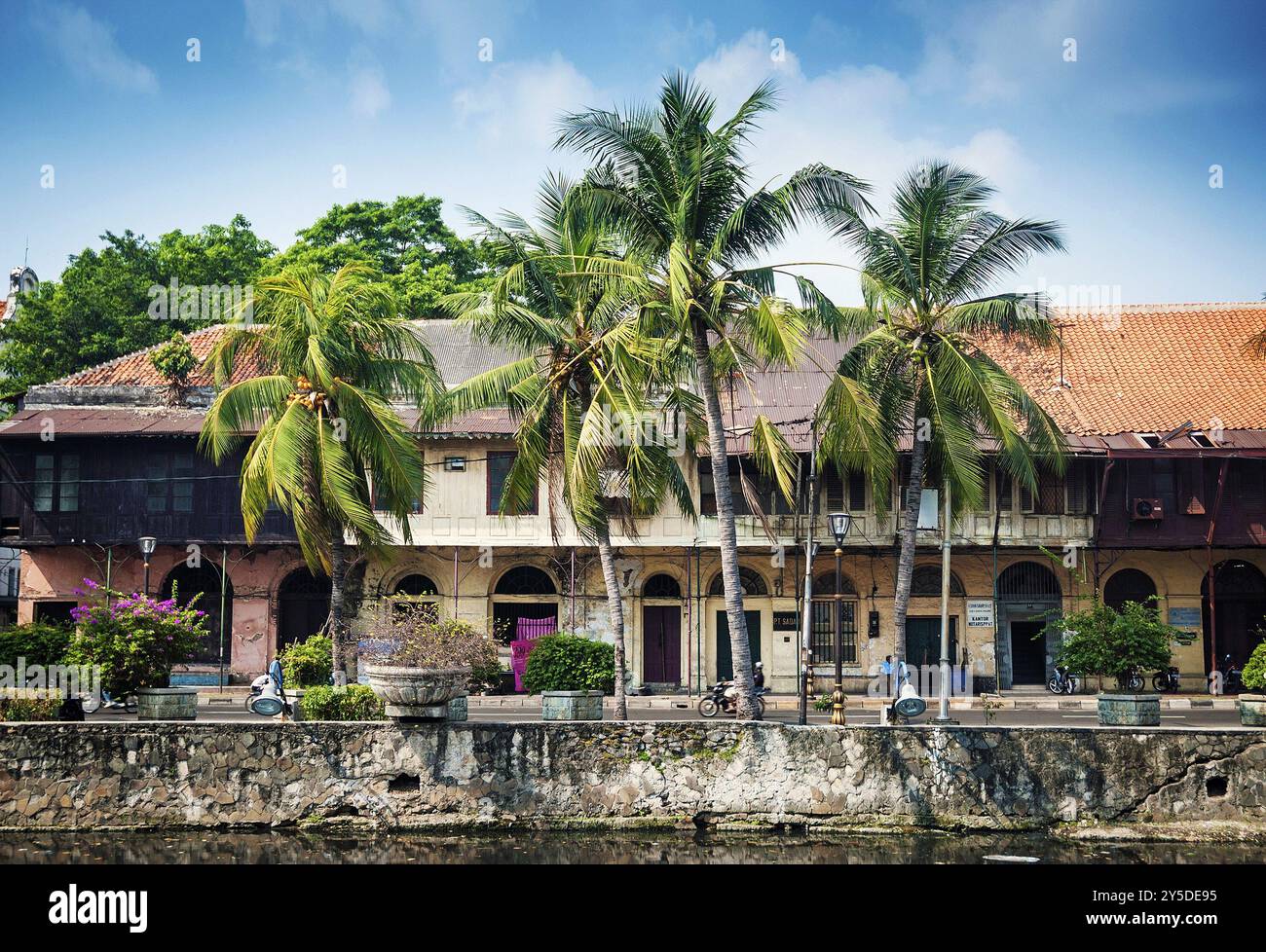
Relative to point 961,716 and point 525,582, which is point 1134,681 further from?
point 525,582

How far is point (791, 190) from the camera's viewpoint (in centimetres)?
1877

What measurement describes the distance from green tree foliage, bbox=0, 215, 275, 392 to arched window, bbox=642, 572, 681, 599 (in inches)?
647

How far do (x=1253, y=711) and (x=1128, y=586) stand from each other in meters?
16.9

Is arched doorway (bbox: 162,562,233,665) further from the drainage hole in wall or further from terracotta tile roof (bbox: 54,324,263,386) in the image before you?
the drainage hole in wall

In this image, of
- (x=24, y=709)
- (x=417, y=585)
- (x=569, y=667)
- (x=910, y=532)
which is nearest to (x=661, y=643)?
(x=417, y=585)

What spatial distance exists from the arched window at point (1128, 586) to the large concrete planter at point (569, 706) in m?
20.4

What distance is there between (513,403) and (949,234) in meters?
8.75

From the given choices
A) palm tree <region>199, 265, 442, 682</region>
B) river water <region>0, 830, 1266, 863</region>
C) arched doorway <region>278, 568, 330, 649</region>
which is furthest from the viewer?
arched doorway <region>278, 568, 330, 649</region>

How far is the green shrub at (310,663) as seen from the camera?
2008 cm

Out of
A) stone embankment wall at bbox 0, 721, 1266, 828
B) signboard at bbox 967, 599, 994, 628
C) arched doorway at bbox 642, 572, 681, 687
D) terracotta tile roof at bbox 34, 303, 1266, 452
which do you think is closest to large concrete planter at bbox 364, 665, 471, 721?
stone embankment wall at bbox 0, 721, 1266, 828

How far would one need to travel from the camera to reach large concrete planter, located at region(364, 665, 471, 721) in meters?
16.0
